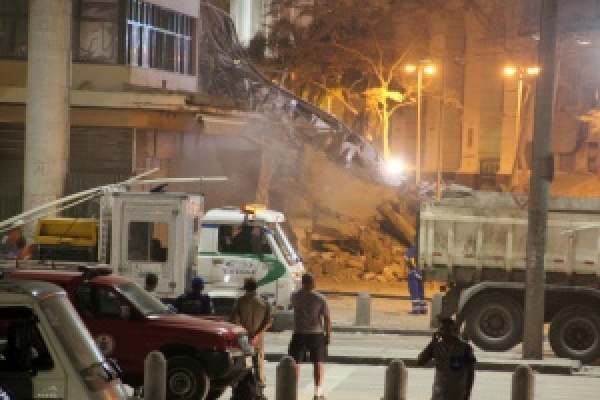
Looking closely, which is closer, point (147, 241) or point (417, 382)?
point (417, 382)

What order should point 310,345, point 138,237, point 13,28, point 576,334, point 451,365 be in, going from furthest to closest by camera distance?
1. point 13,28
2. point 576,334
3. point 138,237
4. point 310,345
5. point 451,365

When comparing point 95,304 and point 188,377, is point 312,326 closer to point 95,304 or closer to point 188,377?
point 188,377

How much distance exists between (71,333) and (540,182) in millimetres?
13143

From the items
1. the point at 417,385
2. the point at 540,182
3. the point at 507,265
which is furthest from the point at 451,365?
the point at 507,265

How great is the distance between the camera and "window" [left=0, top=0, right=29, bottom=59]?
3825 cm

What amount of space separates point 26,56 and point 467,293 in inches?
679

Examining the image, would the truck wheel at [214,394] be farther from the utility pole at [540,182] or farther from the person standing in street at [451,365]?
the utility pole at [540,182]

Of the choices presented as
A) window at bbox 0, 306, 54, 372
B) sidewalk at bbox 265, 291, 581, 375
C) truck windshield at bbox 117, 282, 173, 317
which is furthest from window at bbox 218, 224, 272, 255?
window at bbox 0, 306, 54, 372

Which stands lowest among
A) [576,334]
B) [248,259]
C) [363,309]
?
[363,309]

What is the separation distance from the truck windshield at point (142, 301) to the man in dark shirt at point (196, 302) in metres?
1.25

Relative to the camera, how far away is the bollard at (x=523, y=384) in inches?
622

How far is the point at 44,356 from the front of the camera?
10.7m

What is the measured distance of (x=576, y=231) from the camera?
81.8ft

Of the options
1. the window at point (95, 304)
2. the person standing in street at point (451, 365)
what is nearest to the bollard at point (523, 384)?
the person standing in street at point (451, 365)
